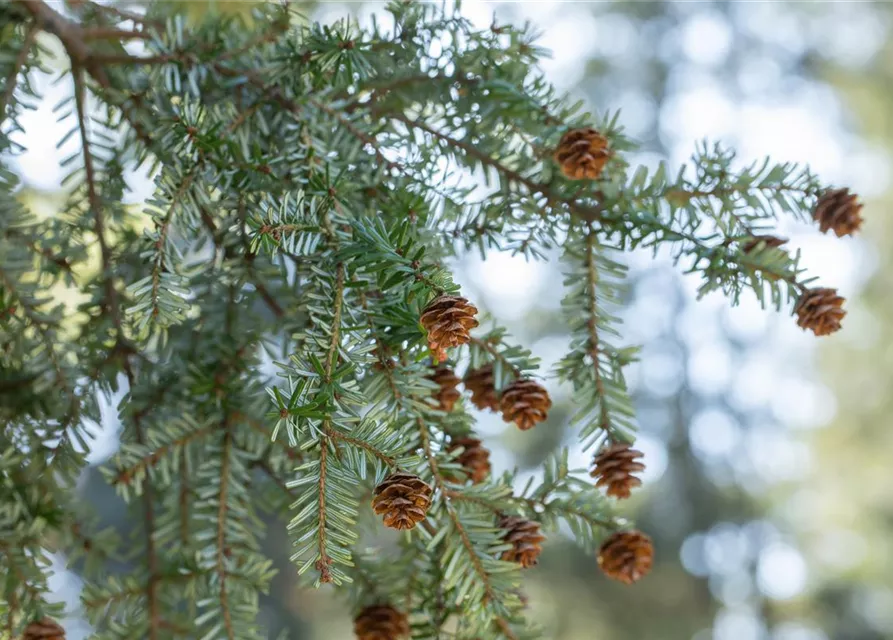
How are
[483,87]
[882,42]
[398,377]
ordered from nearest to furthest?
[398,377], [483,87], [882,42]

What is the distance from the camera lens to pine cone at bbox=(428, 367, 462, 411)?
0.44 metres

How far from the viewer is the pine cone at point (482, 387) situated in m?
0.45

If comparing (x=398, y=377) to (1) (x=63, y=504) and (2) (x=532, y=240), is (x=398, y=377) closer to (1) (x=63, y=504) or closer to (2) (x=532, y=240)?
(2) (x=532, y=240)

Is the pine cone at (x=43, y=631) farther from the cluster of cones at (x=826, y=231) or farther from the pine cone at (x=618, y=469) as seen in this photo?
the cluster of cones at (x=826, y=231)

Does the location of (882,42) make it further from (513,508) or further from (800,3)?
(513,508)

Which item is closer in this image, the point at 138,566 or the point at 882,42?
the point at 138,566

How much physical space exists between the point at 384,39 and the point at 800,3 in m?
3.27

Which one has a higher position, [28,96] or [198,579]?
[28,96]

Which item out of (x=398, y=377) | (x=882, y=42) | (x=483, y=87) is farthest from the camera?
(x=882, y=42)

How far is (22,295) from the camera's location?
50 cm

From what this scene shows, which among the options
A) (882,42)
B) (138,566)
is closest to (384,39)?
(138,566)

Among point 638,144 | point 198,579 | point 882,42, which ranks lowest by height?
point 198,579

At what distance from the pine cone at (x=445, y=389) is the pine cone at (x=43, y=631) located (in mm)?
272

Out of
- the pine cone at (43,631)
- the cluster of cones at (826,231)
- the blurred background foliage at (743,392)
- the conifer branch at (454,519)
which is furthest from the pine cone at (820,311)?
the blurred background foliage at (743,392)
